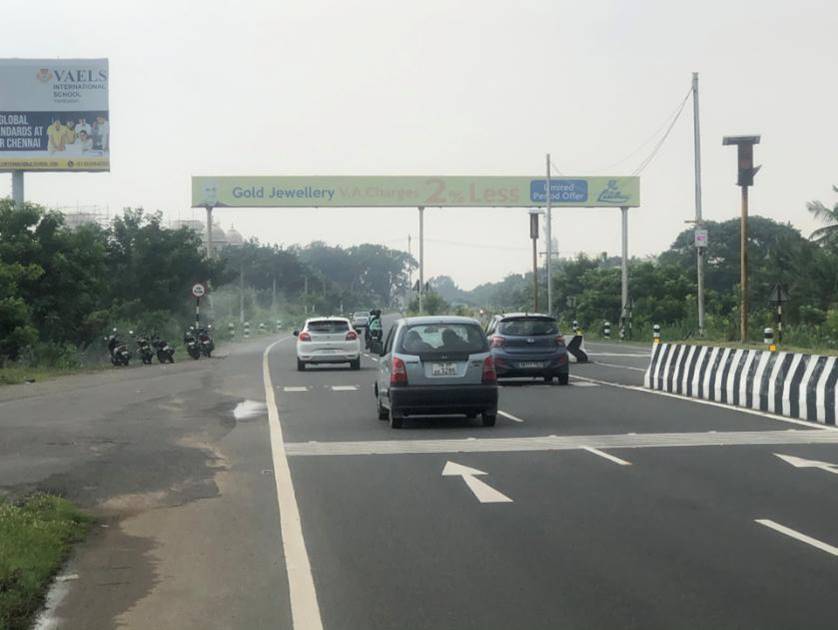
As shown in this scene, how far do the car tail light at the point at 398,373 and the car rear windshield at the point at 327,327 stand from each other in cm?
1805

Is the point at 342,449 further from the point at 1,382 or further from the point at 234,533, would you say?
the point at 1,382

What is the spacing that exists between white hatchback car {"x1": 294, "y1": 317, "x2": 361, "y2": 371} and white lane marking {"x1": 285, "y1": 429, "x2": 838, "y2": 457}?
19.5m

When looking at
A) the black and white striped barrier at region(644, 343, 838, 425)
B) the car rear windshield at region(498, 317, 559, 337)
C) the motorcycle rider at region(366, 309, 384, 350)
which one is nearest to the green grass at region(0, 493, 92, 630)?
the black and white striped barrier at region(644, 343, 838, 425)

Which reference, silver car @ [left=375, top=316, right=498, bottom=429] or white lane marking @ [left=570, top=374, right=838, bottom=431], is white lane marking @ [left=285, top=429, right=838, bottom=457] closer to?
white lane marking @ [left=570, top=374, right=838, bottom=431]

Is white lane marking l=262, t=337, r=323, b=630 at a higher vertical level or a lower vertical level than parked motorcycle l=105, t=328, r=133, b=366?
lower

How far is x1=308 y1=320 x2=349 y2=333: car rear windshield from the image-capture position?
35.7 meters

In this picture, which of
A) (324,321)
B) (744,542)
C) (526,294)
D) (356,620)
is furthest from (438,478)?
(526,294)

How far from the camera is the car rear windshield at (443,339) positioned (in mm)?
17844

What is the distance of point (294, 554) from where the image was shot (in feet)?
28.5

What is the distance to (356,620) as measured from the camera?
6.81m

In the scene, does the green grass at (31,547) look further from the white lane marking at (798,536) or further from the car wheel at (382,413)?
the car wheel at (382,413)

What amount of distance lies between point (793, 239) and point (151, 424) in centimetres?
5549

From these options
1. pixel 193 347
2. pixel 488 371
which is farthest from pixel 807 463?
pixel 193 347

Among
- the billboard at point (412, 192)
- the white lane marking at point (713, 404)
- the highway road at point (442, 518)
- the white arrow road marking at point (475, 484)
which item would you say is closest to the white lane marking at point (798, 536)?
the highway road at point (442, 518)
